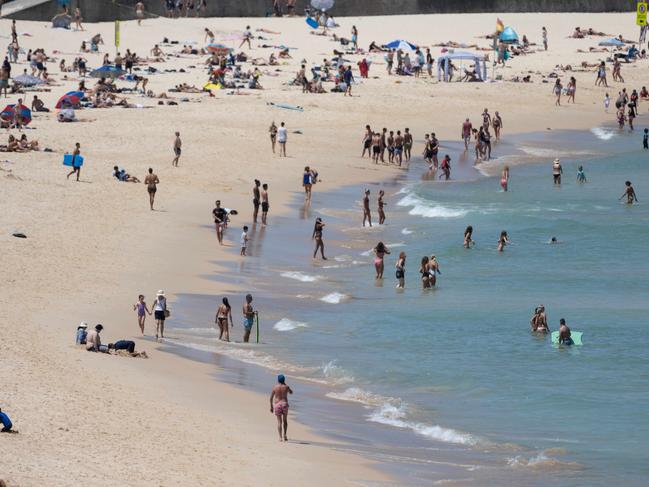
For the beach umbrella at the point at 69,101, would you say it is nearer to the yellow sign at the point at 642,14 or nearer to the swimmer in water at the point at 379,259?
the swimmer in water at the point at 379,259

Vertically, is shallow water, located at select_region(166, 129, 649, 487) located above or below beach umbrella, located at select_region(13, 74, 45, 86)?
below

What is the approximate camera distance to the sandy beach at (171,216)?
1773 centimetres

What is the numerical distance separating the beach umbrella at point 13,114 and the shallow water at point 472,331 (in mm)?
11163

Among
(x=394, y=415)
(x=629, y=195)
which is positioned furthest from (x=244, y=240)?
(x=629, y=195)

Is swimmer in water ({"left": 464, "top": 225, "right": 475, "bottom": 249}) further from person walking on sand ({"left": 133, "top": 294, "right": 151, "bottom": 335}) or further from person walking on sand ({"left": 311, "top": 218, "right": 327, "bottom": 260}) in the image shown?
person walking on sand ({"left": 133, "top": 294, "right": 151, "bottom": 335})

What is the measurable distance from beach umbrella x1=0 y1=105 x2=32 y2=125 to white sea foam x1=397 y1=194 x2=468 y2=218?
13.2 m

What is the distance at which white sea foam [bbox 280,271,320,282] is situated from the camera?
3006cm

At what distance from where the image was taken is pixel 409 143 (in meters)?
46.0

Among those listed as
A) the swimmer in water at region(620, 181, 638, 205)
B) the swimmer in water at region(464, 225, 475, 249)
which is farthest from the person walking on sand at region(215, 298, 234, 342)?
the swimmer in water at region(620, 181, 638, 205)

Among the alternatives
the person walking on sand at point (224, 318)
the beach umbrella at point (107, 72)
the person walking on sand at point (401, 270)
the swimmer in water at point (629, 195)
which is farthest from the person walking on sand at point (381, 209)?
the beach umbrella at point (107, 72)

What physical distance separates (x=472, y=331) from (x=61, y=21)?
44.6 m

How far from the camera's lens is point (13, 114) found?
147ft

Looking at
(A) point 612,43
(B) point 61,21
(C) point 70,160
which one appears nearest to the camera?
(C) point 70,160

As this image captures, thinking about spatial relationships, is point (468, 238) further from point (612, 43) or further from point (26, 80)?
point (612, 43)
